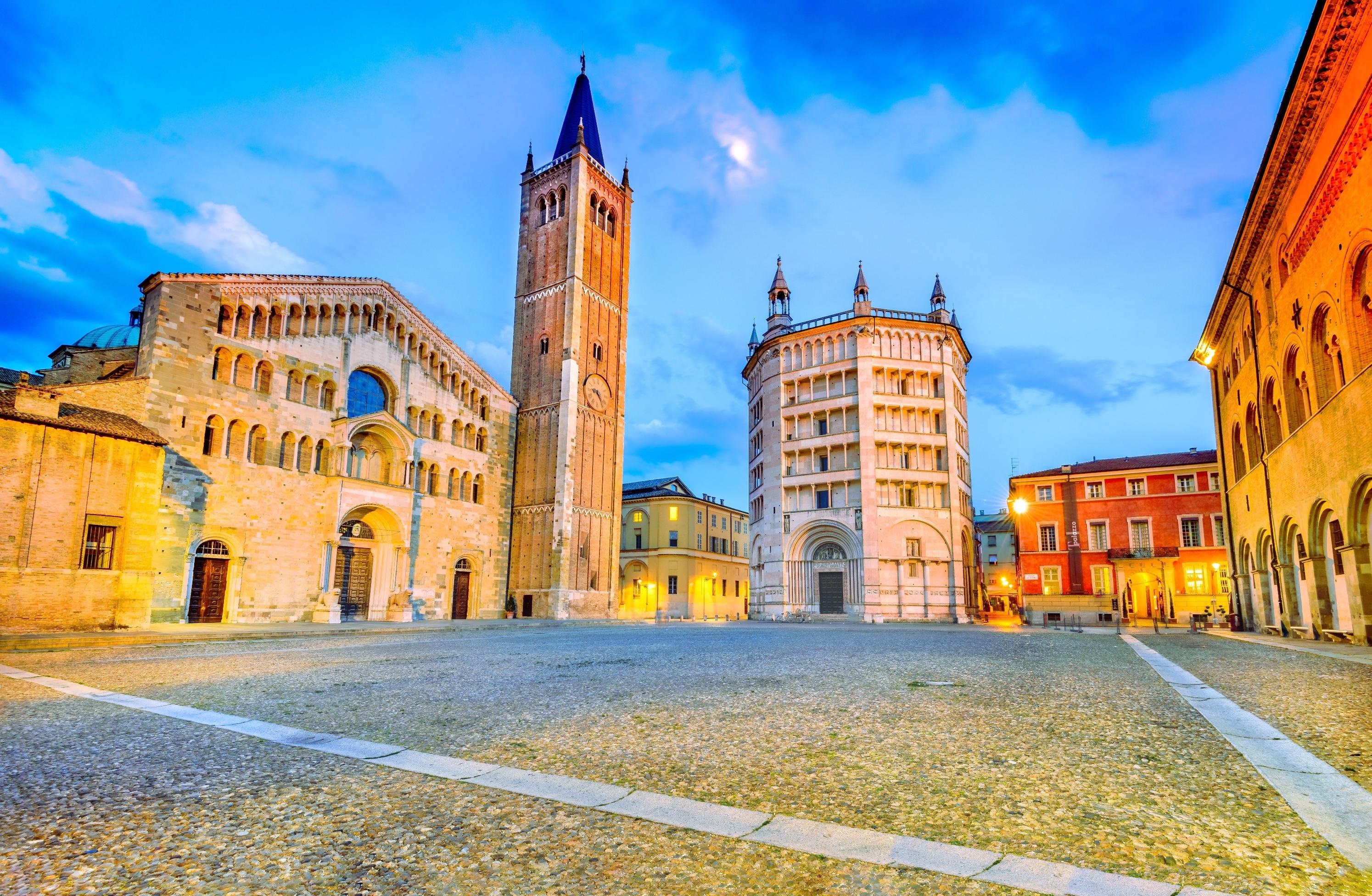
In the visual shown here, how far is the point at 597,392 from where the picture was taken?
46.9m

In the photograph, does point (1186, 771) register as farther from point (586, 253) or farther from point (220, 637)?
point (586, 253)

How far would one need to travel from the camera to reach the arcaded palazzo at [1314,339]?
1480 centimetres

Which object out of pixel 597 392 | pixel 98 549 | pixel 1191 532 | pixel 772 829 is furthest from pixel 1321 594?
pixel 597 392

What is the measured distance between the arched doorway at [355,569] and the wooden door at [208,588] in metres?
5.25

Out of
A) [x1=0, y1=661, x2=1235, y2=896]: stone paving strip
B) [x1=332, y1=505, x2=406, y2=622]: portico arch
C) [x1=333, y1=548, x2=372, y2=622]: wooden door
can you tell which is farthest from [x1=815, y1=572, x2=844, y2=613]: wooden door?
[x1=0, y1=661, x2=1235, y2=896]: stone paving strip

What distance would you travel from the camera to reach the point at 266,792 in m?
4.64

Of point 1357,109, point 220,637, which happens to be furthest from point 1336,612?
point 220,637

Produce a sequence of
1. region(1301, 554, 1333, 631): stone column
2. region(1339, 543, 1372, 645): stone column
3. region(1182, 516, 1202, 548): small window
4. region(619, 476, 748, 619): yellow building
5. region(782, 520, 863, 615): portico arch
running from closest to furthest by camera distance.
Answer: region(1339, 543, 1372, 645): stone column → region(1301, 554, 1333, 631): stone column → region(1182, 516, 1202, 548): small window → region(782, 520, 863, 615): portico arch → region(619, 476, 748, 619): yellow building

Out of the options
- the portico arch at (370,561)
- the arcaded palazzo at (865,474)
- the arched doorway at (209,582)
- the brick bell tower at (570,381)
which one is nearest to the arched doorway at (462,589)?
the brick bell tower at (570,381)

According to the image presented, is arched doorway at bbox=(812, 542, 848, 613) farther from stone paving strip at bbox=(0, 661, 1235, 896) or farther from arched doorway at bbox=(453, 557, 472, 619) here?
stone paving strip at bbox=(0, 661, 1235, 896)

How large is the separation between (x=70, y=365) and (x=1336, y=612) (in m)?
55.1

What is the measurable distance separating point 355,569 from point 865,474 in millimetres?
31458

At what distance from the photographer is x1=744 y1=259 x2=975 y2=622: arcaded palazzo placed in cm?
4669

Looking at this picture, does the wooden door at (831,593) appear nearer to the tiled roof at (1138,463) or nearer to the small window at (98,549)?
the tiled roof at (1138,463)
